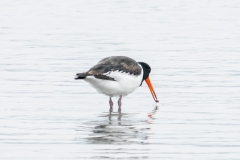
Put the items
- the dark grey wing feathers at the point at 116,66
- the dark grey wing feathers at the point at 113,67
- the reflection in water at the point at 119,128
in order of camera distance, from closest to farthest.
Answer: the reflection in water at the point at 119,128 < the dark grey wing feathers at the point at 113,67 < the dark grey wing feathers at the point at 116,66

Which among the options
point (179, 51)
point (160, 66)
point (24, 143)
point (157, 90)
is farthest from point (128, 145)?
point (179, 51)

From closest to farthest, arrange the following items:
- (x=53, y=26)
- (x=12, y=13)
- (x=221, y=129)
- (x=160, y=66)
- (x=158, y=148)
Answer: (x=158, y=148)
(x=221, y=129)
(x=160, y=66)
(x=53, y=26)
(x=12, y=13)

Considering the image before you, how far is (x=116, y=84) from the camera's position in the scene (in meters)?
12.6

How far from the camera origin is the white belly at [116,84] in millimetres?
12352

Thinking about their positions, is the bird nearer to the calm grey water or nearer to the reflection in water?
the calm grey water

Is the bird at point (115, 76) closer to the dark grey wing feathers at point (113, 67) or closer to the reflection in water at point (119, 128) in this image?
the dark grey wing feathers at point (113, 67)

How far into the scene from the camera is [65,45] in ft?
68.7

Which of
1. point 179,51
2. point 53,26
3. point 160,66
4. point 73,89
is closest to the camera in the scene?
point 73,89

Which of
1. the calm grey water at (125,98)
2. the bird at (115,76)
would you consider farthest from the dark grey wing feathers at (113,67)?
the calm grey water at (125,98)

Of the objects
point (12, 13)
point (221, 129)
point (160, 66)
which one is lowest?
point (12, 13)

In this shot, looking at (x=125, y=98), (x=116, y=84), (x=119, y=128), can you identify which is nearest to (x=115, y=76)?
(x=116, y=84)

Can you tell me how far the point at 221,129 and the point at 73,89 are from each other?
438 cm

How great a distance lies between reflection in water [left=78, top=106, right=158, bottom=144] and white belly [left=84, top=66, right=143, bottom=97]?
0.43 metres

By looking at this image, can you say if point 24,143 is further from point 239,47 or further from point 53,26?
point 53,26
